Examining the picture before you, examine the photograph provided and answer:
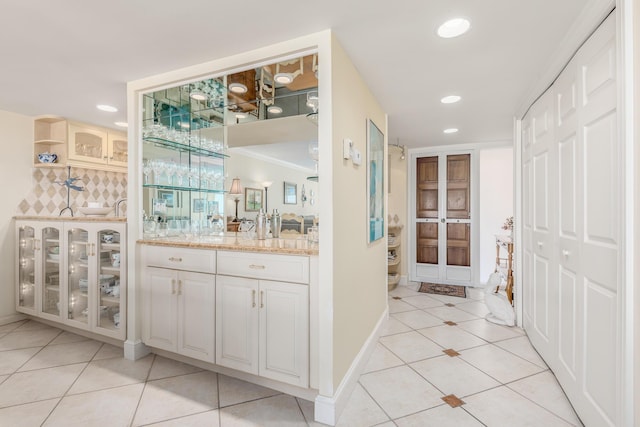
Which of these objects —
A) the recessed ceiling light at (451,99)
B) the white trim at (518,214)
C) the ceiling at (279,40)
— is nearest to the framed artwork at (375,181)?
the ceiling at (279,40)

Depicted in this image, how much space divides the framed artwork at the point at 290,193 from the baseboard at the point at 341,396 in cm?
477

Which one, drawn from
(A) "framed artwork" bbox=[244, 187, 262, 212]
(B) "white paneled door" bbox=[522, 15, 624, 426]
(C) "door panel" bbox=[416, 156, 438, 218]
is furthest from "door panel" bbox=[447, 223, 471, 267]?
(A) "framed artwork" bbox=[244, 187, 262, 212]

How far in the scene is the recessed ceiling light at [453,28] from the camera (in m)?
1.66

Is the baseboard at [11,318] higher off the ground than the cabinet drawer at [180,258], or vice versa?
the cabinet drawer at [180,258]

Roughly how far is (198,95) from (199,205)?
1028mm

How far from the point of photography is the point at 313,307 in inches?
72.1

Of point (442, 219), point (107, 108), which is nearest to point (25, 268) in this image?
point (107, 108)

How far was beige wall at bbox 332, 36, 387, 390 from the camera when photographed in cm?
181

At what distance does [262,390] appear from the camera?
6.79ft

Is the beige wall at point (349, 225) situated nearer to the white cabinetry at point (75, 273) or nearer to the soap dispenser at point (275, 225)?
the soap dispenser at point (275, 225)

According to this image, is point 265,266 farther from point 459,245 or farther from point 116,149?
point 459,245

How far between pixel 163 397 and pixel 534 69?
3421mm

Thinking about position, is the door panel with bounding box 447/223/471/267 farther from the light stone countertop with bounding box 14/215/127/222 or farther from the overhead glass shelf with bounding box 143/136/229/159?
the light stone countertop with bounding box 14/215/127/222

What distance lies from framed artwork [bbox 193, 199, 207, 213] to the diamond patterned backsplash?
925 millimetres
